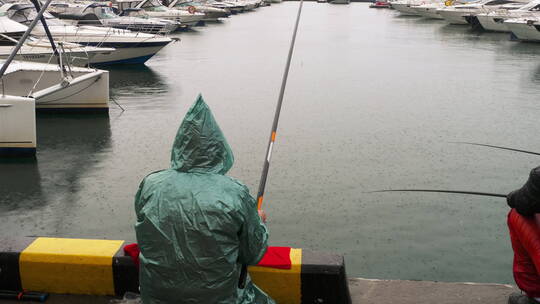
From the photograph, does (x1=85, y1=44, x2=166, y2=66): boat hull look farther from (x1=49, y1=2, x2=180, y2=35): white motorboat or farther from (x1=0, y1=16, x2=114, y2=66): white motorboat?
(x1=49, y1=2, x2=180, y2=35): white motorboat

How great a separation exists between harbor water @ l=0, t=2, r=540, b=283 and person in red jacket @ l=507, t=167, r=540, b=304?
3425 millimetres

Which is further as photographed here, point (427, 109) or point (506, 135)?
point (427, 109)

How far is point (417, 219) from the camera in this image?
8.72 meters

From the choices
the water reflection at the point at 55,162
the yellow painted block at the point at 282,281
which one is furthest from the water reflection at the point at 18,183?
the yellow painted block at the point at 282,281

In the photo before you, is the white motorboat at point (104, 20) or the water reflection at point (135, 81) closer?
the water reflection at point (135, 81)

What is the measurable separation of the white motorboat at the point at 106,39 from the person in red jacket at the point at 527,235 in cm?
1875

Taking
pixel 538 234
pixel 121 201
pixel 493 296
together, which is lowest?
pixel 121 201

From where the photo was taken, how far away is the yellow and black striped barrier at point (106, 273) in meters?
4.06

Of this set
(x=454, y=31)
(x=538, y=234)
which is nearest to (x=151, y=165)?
(x=538, y=234)

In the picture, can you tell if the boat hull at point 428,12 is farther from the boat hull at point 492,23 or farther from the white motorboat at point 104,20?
the white motorboat at point 104,20

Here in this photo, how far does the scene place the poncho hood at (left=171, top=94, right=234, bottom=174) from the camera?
312 cm

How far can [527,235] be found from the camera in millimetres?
3605

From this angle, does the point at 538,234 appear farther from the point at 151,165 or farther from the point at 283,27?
the point at 283,27

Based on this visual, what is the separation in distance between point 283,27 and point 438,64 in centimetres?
2173
